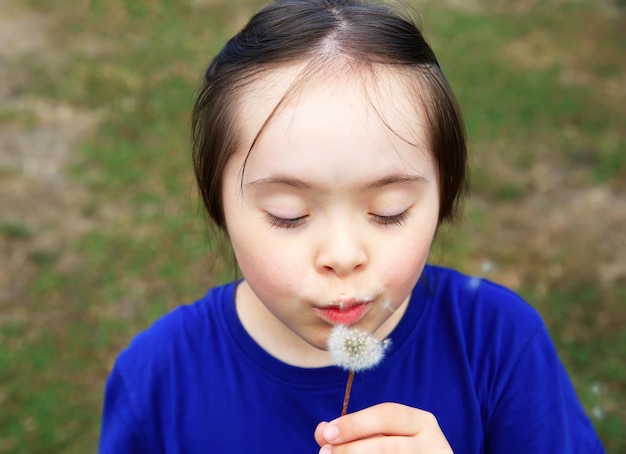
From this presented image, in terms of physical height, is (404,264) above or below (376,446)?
above

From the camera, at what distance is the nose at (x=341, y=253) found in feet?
3.92

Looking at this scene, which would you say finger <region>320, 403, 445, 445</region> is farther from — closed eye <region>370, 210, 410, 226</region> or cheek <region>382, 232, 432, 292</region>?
closed eye <region>370, 210, 410, 226</region>

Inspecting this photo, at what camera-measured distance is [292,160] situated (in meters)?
1.20

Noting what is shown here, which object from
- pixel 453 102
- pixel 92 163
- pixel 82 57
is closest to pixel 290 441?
pixel 453 102

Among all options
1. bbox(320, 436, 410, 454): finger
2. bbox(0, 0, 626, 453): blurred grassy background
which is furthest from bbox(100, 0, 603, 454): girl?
bbox(0, 0, 626, 453): blurred grassy background

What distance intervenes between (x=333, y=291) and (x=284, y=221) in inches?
6.3

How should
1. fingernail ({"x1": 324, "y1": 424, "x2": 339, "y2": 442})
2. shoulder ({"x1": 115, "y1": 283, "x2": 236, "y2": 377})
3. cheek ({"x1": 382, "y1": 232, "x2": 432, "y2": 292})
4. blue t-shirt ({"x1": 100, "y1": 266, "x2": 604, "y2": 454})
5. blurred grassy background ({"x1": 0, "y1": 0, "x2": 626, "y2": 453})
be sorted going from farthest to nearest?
blurred grassy background ({"x1": 0, "y1": 0, "x2": 626, "y2": 453}), shoulder ({"x1": 115, "y1": 283, "x2": 236, "y2": 377}), blue t-shirt ({"x1": 100, "y1": 266, "x2": 604, "y2": 454}), cheek ({"x1": 382, "y1": 232, "x2": 432, "y2": 292}), fingernail ({"x1": 324, "y1": 424, "x2": 339, "y2": 442})

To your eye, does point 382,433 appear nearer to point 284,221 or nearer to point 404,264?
point 404,264

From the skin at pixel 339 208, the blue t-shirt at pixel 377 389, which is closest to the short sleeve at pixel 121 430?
the blue t-shirt at pixel 377 389

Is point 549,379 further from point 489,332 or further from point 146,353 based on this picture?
point 146,353

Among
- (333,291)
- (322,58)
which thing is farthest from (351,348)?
(322,58)

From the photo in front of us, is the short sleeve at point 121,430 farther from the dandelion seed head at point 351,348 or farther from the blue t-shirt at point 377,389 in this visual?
the dandelion seed head at point 351,348

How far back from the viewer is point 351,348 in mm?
1279

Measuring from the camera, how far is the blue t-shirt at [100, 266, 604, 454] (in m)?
1.51
